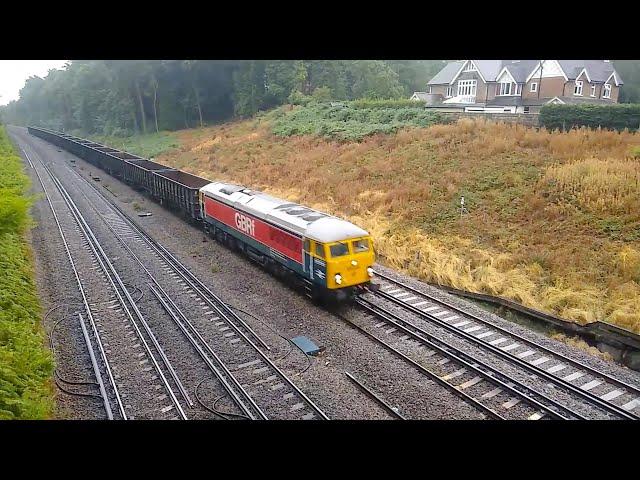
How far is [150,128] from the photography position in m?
69.8

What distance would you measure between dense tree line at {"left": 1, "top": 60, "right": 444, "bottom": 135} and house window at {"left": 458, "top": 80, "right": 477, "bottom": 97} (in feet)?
43.3

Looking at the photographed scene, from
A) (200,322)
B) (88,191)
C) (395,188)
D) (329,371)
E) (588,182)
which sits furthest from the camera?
(88,191)

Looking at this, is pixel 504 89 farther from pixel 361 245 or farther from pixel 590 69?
pixel 361 245

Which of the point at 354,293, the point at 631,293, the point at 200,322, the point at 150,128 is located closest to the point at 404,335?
the point at 354,293

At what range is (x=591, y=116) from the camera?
28.8 metres

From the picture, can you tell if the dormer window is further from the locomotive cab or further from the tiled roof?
the locomotive cab

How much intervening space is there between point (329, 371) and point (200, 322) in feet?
14.8

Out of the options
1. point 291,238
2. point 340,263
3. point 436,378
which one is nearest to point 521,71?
point 291,238

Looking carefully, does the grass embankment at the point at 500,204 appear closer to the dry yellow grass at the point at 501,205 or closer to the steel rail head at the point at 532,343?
the dry yellow grass at the point at 501,205

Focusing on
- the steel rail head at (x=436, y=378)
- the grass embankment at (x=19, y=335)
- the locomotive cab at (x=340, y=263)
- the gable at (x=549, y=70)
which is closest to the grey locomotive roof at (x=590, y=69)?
the gable at (x=549, y=70)

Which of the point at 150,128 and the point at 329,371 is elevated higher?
the point at 150,128

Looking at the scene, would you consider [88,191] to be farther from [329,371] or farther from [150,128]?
[150,128]

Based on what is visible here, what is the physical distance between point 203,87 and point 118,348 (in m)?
56.1

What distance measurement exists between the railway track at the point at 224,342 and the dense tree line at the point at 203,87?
33.7 metres
